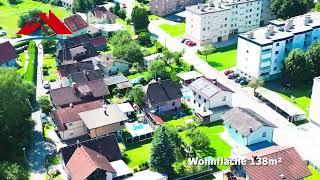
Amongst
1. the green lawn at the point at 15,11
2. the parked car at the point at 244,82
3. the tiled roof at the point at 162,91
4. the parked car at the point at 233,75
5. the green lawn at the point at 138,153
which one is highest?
the green lawn at the point at 15,11

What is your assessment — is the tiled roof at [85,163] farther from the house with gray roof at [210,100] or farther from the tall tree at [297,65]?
the tall tree at [297,65]

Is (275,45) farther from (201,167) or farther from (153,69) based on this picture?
(201,167)

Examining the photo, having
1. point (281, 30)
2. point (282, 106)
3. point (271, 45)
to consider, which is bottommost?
point (282, 106)

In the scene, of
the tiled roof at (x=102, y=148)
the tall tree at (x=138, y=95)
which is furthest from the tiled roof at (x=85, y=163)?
the tall tree at (x=138, y=95)

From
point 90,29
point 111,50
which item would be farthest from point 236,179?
point 90,29

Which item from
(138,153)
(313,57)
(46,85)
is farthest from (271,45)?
(46,85)

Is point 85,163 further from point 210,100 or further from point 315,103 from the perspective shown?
point 315,103
